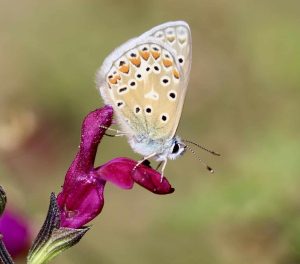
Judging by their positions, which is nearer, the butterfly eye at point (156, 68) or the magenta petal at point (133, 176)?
the magenta petal at point (133, 176)

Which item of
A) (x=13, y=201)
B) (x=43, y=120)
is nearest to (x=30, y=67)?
(x=43, y=120)

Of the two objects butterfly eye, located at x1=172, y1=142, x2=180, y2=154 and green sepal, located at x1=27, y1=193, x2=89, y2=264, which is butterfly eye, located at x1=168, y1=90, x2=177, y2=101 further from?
green sepal, located at x1=27, y1=193, x2=89, y2=264

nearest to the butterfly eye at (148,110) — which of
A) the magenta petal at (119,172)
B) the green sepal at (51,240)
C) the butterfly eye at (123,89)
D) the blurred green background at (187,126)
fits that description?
the butterfly eye at (123,89)

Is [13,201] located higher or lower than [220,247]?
higher

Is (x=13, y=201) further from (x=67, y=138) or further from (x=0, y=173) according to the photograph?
(x=67, y=138)

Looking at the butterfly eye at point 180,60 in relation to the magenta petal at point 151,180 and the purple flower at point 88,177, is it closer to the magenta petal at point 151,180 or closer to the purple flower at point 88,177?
the purple flower at point 88,177

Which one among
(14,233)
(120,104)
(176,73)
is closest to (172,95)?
(176,73)

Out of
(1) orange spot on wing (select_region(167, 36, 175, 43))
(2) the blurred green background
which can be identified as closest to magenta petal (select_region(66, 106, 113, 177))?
(1) orange spot on wing (select_region(167, 36, 175, 43))
